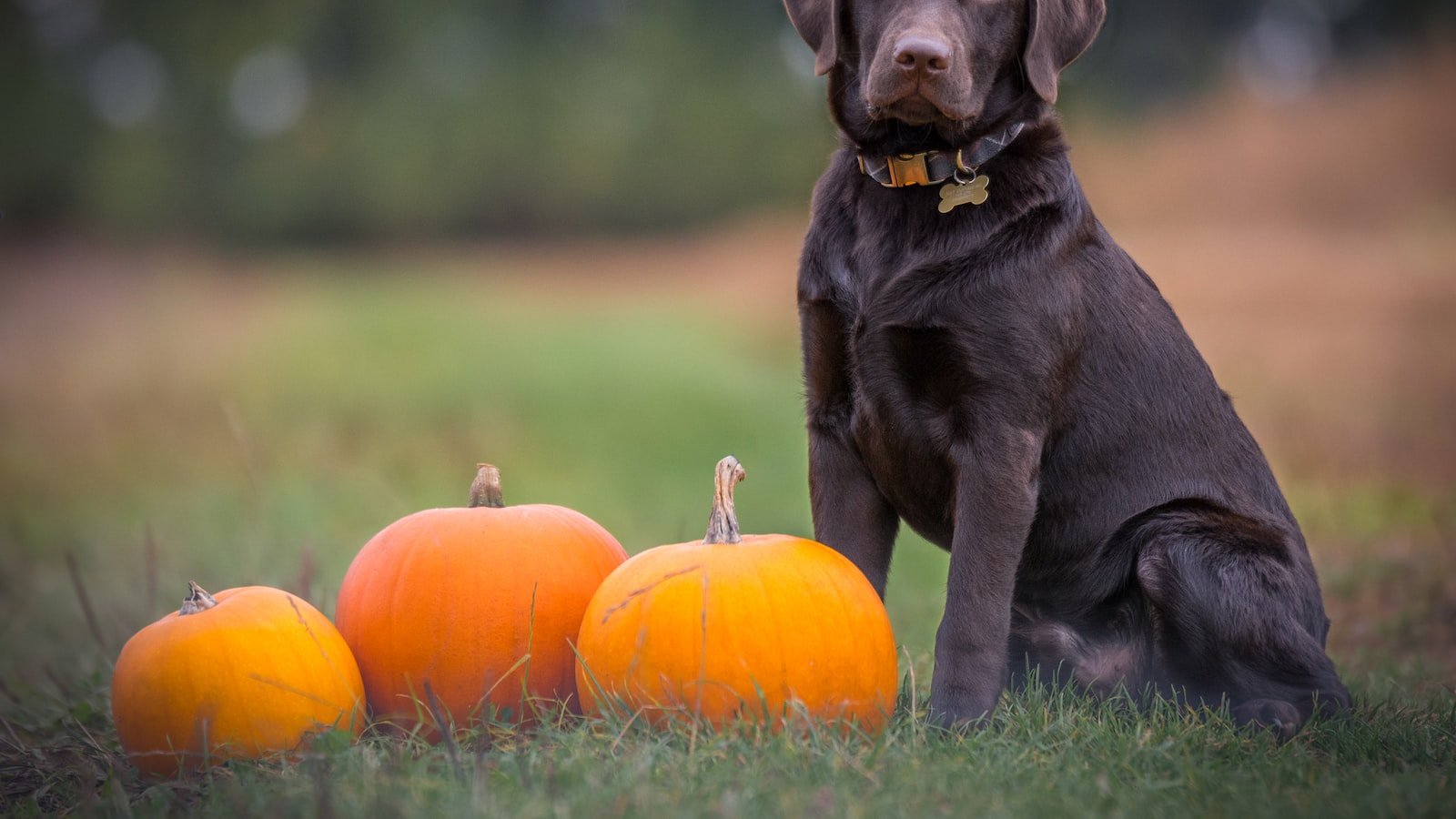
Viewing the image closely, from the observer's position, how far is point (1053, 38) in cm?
274

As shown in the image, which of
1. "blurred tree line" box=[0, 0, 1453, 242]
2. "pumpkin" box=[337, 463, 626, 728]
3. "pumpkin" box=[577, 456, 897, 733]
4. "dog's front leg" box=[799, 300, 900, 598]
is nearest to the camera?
"pumpkin" box=[577, 456, 897, 733]

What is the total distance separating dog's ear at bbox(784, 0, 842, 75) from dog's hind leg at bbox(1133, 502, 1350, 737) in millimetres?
1332

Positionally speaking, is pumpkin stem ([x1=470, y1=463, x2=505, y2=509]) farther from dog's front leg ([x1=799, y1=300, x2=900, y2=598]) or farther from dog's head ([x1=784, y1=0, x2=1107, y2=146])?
dog's head ([x1=784, y1=0, x2=1107, y2=146])

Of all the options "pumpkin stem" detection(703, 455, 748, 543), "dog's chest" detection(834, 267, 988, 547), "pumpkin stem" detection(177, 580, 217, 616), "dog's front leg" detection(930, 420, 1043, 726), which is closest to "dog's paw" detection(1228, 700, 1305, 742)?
"dog's front leg" detection(930, 420, 1043, 726)

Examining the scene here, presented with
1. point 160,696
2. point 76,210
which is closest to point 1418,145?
point 160,696

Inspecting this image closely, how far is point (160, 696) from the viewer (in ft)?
8.00

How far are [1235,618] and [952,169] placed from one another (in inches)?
A: 46.6

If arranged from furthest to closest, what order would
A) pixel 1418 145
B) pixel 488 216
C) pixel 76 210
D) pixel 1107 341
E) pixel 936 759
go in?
pixel 488 216
pixel 76 210
pixel 1418 145
pixel 1107 341
pixel 936 759

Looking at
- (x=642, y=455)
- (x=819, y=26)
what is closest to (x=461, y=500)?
(x=642, y=455)

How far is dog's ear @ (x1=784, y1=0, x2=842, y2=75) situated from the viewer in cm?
281

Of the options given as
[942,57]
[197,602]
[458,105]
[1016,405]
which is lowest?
[197,602]

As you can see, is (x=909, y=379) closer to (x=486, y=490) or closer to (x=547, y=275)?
(x=486, y=490)

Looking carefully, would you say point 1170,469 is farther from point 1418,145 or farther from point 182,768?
point 1418,145

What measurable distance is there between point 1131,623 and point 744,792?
1.22m
